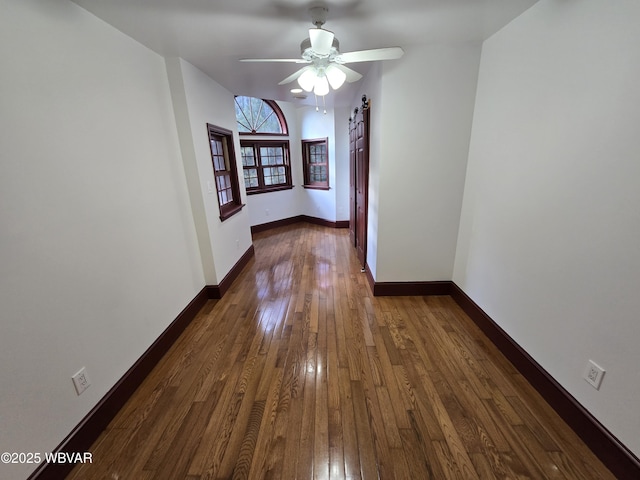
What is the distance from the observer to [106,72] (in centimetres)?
164

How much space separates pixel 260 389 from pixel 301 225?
4511mm

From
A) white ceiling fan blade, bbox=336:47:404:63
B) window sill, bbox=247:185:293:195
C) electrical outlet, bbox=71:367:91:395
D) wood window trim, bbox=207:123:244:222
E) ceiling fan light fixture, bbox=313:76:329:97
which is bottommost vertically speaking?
electrical outlet, bbox=71:367:91:395

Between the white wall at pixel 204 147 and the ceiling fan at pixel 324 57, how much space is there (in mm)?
980

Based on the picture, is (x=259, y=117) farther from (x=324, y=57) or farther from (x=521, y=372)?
(x=521, y=372)

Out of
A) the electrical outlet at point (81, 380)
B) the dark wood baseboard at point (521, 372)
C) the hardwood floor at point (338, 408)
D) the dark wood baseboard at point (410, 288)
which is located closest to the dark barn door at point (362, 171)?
the dark wood baseboard at point (410, 288)

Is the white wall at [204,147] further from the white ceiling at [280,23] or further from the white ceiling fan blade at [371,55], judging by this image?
the white ceiling fan blade at [371,55]

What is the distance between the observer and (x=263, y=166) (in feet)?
17.9

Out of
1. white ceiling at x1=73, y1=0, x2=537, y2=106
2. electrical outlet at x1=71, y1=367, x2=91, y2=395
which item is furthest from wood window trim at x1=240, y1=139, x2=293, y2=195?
electrical outlet at x1=71, y1=367, x2=91, y2=395

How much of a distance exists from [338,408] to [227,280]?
2063 millimetres

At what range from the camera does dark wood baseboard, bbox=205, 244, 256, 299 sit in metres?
2.87

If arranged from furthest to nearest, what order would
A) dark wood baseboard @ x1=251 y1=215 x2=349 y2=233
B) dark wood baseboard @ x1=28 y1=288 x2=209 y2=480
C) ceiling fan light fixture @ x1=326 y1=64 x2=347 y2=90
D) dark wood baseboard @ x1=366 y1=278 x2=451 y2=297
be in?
1. dark wood baseboard @ x1=251 y1=215 x2=349 y2=233
2. dark wood baseboard @ x1=366 y1=278 x2=451 y2=297
3. ceiling fan light fixture @ x1=326 y1=64 x2=347 y2=90
4. dark wood baseboard @ x1=28 y1=288 x2=209 y2=480

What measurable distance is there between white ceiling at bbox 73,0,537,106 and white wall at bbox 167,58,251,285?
0.23 metres

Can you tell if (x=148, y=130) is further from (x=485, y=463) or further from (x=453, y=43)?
(x=485, y=463)

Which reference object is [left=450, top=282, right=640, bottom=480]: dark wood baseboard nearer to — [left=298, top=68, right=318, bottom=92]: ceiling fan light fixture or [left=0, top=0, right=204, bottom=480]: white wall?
[left=298, top=68, right=318, bottom=92]: ceiling fan light fixture
